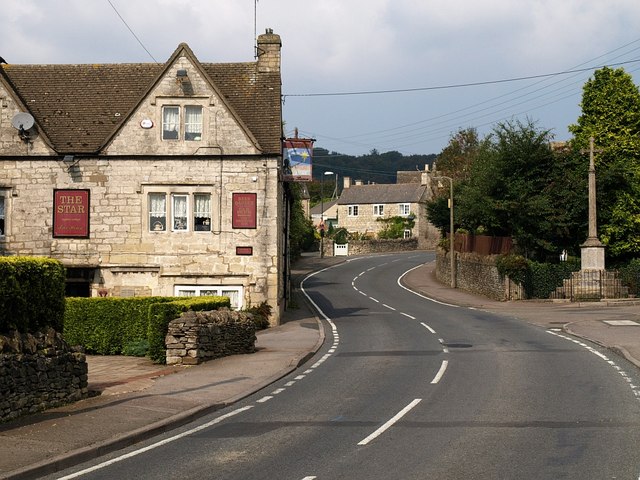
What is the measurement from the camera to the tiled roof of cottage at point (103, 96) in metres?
36.9

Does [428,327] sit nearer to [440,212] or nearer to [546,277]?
[546,277]

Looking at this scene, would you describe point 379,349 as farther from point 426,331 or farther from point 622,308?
point 622,308

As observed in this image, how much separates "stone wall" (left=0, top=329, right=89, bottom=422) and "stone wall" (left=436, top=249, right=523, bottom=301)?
3466 cm

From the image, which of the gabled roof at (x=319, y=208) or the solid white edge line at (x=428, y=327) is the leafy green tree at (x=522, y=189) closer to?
the solid white edge line at (x=428, y=327)

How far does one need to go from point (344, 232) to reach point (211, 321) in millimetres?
84864

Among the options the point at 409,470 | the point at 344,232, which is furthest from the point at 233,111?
the point at 344,232

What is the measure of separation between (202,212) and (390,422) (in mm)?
23165

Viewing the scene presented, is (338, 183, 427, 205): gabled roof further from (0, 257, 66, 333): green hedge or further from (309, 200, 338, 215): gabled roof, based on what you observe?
(0, 257, 66, 333): green hedge

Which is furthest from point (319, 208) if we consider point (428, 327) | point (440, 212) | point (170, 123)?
point (428, 327)

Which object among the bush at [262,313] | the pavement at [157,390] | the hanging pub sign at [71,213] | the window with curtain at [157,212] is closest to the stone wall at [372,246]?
the pavement at [157,390]

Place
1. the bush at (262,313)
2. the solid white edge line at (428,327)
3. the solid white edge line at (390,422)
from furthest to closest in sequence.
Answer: the bush at (262,313) < the solid white edge line at (428,327) < the solid white edge line at (390,422)

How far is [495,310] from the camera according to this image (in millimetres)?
44125

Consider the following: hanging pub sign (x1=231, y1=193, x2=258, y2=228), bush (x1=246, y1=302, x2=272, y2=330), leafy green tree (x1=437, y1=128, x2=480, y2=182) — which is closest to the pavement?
bush (x1=246, y1=302, x2=272, y2=330)

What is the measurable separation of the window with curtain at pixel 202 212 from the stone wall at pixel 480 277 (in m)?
19.3
